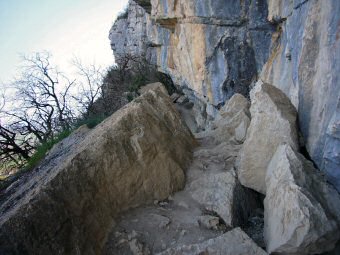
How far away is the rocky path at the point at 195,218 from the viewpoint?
2809 millimetres

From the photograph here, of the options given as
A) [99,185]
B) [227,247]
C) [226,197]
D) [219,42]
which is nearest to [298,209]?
[227,247]

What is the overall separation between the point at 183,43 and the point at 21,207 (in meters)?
7.08

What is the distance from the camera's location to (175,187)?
3.68 metres

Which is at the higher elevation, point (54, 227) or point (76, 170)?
point (76, 170)

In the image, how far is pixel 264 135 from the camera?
10.8 ft

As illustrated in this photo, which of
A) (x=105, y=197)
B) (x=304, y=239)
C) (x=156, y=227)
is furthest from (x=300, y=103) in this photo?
(x=105, y=197)

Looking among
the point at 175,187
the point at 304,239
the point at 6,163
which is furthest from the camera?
the point at 6,163

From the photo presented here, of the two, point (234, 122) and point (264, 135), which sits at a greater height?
point (264, 135)

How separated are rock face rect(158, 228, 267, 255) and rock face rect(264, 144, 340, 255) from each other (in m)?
0.18

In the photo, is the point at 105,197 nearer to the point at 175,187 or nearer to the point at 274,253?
the point at 175,187

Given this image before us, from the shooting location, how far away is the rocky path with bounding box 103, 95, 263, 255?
9.21 ft

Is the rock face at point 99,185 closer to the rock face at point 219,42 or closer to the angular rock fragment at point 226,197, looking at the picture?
the angular rock fragment at point 226,197

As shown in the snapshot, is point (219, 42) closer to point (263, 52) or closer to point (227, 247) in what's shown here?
→ point (263, 52)

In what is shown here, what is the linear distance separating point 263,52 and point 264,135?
3315 mm
